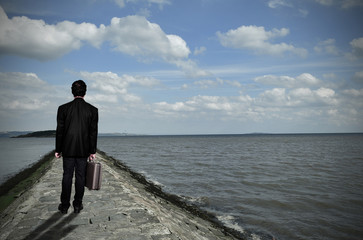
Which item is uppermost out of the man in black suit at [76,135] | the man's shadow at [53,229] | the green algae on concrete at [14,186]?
the man in black suit at [76,135]

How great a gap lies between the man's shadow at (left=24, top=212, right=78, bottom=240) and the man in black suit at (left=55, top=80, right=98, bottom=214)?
1.61 ft

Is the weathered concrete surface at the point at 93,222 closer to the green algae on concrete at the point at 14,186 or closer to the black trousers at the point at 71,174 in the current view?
the black trousers at the point at 71,174

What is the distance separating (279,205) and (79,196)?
29.4 feet

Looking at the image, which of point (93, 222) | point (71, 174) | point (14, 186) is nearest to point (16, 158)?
point (14, 186)

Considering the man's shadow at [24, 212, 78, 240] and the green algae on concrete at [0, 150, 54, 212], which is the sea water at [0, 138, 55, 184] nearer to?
the green algae on concrete at [0, 150, 54, 212]

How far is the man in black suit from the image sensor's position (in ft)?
14.8

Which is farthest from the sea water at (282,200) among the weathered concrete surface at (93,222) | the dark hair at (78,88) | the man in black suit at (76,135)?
the dark hair at (78,88)

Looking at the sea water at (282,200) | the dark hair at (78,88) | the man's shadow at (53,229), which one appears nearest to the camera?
the man's shadow at (53,229)

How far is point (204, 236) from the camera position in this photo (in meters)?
5.84

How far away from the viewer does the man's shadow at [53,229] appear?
160 inches

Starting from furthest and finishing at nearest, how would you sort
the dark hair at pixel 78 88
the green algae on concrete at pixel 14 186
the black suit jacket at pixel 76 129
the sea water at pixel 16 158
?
1. the sea water at pixel 16 158
2. the green algae on concrete at pixel 14 186
3. the dark hair at pixel 78 88
4. the black suit jacket at pixel 76 129

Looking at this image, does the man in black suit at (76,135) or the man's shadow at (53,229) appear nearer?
the man's shadow at (53,229)

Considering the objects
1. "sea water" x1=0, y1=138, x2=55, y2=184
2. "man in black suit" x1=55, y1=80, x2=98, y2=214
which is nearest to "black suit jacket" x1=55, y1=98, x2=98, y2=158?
"man in black suit" x1=55, y1=80, x2=98, y2=214

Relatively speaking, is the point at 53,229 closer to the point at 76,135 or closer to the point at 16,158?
the point at 76,135
